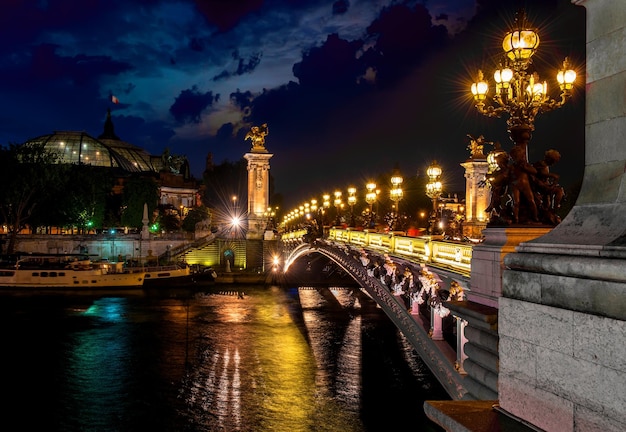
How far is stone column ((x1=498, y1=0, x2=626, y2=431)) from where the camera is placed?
4.01m

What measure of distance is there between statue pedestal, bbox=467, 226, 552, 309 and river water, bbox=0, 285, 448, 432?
37.2 feet

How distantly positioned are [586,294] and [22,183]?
66.6 metres

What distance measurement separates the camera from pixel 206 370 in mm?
25219

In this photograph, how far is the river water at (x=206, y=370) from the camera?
19703 mm

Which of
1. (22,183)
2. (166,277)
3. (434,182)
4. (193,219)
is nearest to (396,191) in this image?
(434,182)

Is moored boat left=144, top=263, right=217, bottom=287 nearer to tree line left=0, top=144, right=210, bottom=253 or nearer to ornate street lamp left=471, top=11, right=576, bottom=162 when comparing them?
tree line left=0, top=144, right=210, bottom=253

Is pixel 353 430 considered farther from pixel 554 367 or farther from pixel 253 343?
pixel 554 367

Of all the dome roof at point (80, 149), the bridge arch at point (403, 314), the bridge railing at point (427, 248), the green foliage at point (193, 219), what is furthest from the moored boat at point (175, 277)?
the dome roof at point (80, 149)

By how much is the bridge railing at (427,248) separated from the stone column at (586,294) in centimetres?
701

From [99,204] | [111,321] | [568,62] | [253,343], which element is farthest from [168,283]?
[568,62]

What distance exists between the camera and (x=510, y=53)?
1064 centimetres

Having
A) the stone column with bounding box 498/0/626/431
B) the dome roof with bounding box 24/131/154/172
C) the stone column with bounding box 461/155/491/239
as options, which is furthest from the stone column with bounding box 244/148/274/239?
the stone column with bounding box 498/0/626/431

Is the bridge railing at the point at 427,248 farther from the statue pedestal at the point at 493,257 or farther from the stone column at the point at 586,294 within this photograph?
the stone column at the point at 586,294

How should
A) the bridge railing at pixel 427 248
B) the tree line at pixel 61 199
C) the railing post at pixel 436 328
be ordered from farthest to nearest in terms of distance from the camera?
the tree line at pixel 61 199
the railing post at pixel 436 328
the bridge railing at pixel 427 248
